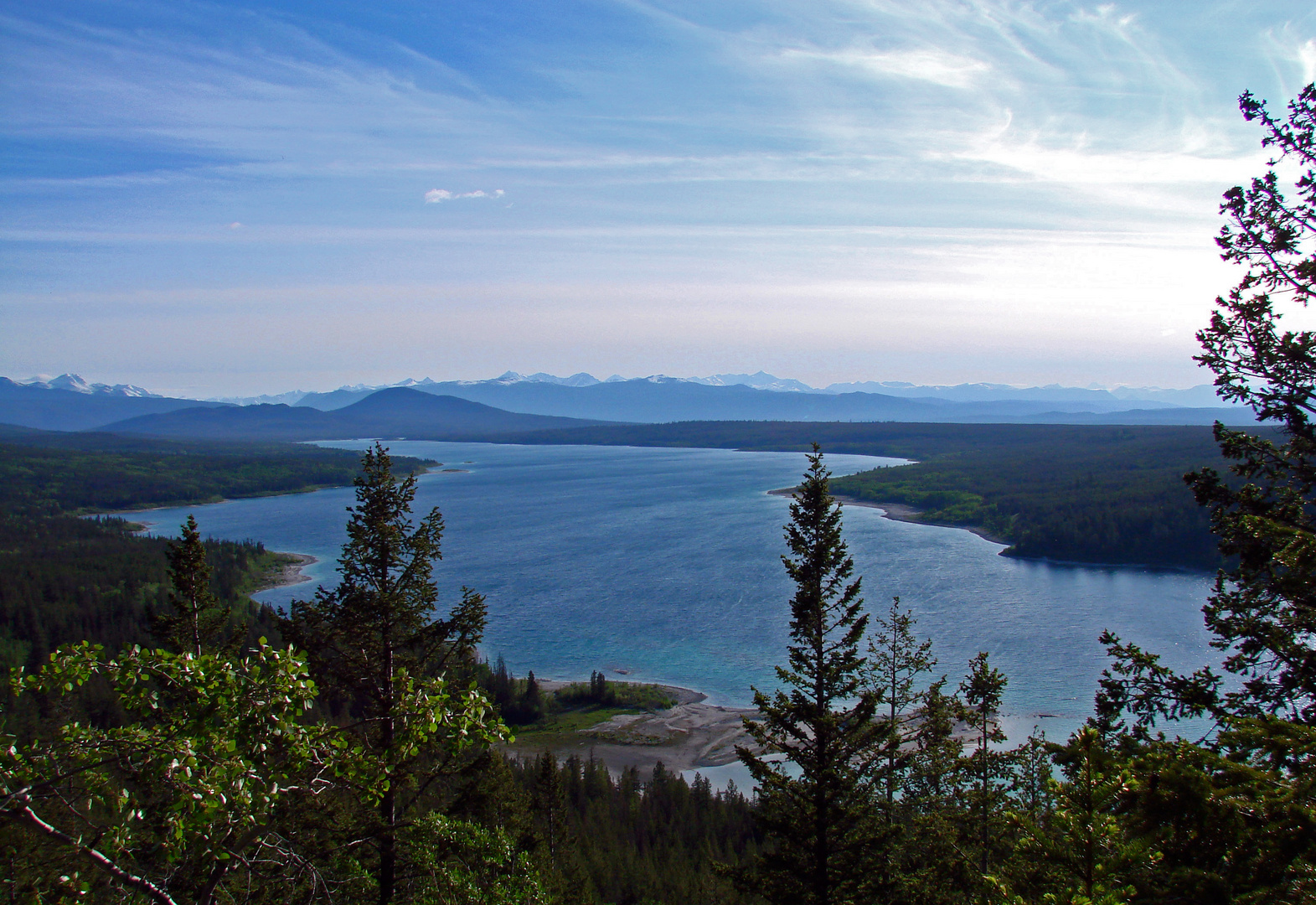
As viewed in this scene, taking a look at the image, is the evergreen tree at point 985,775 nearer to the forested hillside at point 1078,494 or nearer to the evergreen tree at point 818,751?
the evergreen tree at point 818,751

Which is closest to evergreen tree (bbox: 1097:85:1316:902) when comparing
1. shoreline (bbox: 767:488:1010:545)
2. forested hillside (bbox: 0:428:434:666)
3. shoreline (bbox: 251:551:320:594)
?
forested hillside (bbox: 0:428:434:666)

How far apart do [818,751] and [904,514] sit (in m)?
97.9

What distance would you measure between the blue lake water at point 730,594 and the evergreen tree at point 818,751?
18610 millimetres

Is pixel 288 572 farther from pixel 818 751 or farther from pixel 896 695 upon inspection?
pixel 818 751

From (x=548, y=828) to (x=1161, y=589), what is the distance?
192 ft

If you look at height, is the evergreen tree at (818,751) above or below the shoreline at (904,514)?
above

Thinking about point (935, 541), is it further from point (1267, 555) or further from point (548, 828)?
point (1267, 555)

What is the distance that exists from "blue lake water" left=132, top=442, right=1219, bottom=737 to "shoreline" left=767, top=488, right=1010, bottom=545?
2.34 m

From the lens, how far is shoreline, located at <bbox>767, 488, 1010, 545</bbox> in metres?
86.5

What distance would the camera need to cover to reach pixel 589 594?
60688mm

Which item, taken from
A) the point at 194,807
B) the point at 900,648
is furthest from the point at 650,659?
the point at 194,807

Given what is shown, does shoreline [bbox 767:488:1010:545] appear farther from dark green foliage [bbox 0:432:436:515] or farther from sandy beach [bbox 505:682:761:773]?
dark green foliage [bbox 0:432:436:515]

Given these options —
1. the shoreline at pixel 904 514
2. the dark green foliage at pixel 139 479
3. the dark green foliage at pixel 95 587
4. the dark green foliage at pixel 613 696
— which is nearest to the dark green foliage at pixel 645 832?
the dark green foliage at pixel 613 696

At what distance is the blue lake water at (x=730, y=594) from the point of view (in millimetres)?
42188
